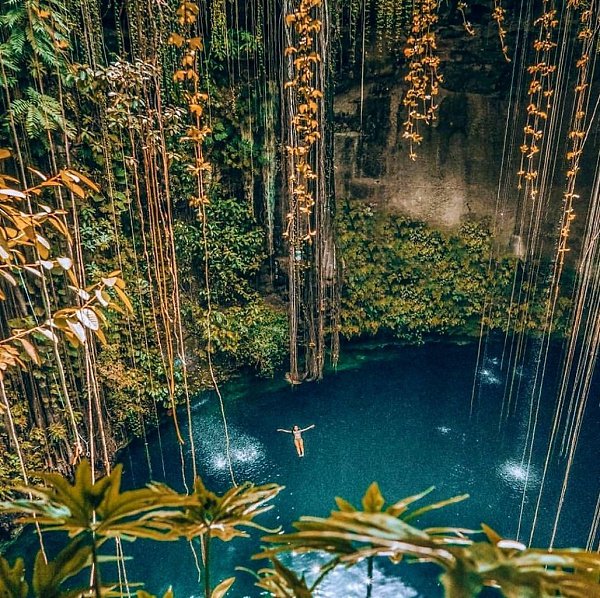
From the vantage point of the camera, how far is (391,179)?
512 cm

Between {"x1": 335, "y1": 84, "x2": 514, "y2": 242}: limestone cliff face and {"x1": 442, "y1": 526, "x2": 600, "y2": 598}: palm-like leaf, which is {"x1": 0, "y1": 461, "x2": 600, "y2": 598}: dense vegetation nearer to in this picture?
{"x1": 442, "y1": 526, "x2": 600, "y2": 598}: palm-like leaf

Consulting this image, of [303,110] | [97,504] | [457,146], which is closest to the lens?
[97,504]

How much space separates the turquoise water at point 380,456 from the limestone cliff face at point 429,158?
1.81 m

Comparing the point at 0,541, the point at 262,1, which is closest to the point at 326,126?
the point at 262,1

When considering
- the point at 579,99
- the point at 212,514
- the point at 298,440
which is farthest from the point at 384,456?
the point at 212,514

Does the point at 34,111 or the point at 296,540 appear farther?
the point at 34,111

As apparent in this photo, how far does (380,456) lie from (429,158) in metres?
3.36

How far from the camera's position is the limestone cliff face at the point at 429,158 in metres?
4.90

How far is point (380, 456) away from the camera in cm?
378

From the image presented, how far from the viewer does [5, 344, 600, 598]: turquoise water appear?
2.97 meters

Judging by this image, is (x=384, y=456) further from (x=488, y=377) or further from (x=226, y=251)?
(x=226, y=251)

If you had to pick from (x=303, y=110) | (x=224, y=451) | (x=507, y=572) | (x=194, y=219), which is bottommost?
(x=224, y=451)

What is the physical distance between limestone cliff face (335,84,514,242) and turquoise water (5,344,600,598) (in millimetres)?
1812

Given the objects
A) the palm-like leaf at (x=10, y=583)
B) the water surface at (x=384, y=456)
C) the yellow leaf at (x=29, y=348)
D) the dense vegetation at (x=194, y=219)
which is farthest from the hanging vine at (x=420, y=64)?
the palm-like leaf at (x=10, y=583)
